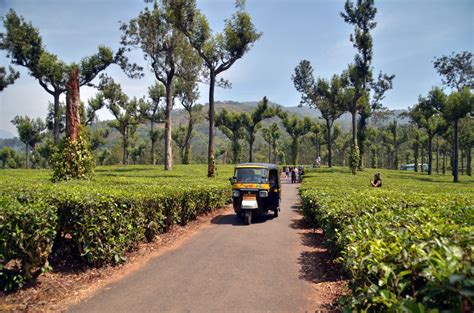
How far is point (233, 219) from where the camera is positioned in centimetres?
1323

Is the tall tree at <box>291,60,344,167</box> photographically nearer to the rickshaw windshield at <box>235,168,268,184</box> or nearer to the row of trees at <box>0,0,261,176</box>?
the row of trees at <box>0,0,261,176</box>

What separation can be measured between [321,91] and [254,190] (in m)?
36.1

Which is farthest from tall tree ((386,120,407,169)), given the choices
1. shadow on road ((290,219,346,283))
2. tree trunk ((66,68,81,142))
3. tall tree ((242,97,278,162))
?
tree trunk ((66,68,81,142))

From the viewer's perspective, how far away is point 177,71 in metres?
35.6

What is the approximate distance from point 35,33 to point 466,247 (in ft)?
120

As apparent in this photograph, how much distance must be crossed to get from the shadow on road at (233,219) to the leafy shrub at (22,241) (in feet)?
24.3

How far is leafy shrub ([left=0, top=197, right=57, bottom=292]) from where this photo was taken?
5016mm

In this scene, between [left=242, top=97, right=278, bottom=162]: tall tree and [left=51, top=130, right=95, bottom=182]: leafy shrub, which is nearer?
[left=51, top=130, right=95, bottom=182]: leafy shrub

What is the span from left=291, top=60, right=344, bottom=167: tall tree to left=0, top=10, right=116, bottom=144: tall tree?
27.0m

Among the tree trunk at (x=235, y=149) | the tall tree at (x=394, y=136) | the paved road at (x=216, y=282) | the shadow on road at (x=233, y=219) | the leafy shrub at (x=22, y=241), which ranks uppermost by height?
the tall tree at (x=394, y=136)

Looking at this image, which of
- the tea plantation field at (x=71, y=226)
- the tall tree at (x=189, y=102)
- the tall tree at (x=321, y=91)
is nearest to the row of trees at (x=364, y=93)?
the tall tree at (x=321, y=91)

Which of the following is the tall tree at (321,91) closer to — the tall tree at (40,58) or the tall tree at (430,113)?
the tall tree at (430,113)

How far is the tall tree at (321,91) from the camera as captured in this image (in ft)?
147

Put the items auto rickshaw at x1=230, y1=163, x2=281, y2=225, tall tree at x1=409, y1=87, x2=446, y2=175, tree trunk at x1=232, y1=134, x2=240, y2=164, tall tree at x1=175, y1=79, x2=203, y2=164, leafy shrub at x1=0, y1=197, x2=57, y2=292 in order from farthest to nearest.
Answer: tree trunk at x1=232, y1=134, x2=240, y2=164
tall tree at x1=175, y1=79, x2=203, y2=164
tall tree at x1=409, y1=87, x2=446, y2=175
auto rickshaw at x1=230, y1=163, x2=281, y2=225
leafy shrub at x1=0, y1=197, x2=57, y2=292
